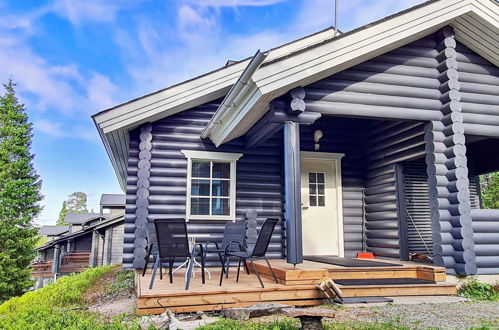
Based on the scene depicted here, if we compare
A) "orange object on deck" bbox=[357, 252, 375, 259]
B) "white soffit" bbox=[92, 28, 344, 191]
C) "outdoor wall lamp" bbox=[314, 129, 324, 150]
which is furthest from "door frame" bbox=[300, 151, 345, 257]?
"white soffit" bbox=[92, 28, 344, 191]

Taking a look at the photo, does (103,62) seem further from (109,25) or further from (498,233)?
(498,233)

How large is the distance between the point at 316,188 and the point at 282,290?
11.4 ft

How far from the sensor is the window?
278 inches

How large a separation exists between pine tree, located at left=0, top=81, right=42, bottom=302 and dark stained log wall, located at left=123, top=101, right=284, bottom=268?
1037 cm

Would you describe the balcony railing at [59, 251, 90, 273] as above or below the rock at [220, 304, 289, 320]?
below

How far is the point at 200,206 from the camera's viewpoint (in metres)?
6.43

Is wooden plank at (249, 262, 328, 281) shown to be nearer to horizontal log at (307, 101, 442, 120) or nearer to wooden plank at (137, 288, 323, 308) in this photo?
wooden plank at (137, 288, 323, 308)

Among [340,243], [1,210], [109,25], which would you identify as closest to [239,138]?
[340,243]

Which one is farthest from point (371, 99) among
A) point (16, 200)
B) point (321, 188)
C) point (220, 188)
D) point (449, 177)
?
point (16, 200)

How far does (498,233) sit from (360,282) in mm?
2435

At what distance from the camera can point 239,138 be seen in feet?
22.0

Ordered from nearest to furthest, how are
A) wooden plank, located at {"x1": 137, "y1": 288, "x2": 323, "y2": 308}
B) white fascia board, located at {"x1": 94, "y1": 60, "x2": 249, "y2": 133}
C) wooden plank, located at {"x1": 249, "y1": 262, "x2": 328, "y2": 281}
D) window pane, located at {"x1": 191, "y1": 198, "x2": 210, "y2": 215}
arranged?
wooden plank, located at {"x1": 137, "y1": 288, "x2": 323, "y2": 308}
wooden plank, located at {"x1": 249, "y1": 262, "x2": 328, "y2": 281}
white fascia board, located at {"x1": 94, "y1": 60, "x2": 249, "y2": 133}
window pane, located at {"x1": 191, "y1": 198, "x2": 210, "y2": 215}

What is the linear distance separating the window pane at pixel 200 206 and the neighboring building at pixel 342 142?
1.0 inches

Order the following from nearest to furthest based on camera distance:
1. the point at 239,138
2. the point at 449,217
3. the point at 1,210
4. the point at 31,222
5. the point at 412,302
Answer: the point at 412,302
the point at 449,217
the point at 239,138
the point at 1,210
the point at 31,222
